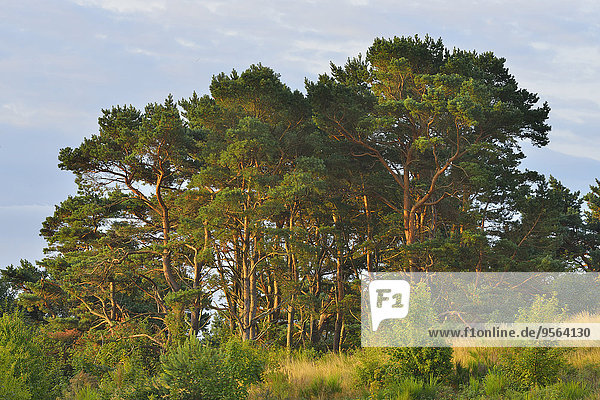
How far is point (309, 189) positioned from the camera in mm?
22781

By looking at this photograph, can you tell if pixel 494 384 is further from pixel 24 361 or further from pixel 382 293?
pixel 382 293

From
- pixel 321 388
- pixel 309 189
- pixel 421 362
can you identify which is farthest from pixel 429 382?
pixel 309 189


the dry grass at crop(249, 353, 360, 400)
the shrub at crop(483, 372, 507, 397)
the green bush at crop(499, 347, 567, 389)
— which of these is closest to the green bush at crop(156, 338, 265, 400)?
the dry grass at crop(249, 353, 360, 400)

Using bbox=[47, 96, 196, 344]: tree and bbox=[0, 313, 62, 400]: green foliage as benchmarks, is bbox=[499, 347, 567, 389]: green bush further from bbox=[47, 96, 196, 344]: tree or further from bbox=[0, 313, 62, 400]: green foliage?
bbox=[47, 96, 196, 344]: tree

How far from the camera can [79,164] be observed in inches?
1009

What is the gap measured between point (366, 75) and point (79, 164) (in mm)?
14342

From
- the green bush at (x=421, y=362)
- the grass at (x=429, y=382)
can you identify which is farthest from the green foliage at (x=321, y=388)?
the green bush at (x=421, y=362)

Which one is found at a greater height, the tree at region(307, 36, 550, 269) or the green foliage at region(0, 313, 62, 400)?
the tree at region(307, 36, 550, 269)

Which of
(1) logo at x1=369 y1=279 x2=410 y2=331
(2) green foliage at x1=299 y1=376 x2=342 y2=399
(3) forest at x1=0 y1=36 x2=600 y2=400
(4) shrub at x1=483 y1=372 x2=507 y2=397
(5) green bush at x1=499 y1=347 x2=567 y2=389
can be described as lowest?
(2) green foliage at x1=299 y1=376 x2=342 y2=399

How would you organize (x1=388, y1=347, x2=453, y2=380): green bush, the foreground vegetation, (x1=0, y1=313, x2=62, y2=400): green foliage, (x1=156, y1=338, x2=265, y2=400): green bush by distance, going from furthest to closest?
1. (x1=388, y1=347, x2=453, y2=380): green bush
2. (x1=0, y1=313, x2=62, y2=400): green foliage
3. the foreground vegetation
4. (x1=156, y1=338, x2=265, y2=400): green bush

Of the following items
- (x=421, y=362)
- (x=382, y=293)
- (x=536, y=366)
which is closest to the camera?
(x=536, y=366)

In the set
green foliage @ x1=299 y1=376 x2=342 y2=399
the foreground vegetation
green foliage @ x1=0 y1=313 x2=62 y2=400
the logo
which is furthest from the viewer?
the logo

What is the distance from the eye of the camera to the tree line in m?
22.1

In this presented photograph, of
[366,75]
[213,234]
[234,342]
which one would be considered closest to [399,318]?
[234,342]
